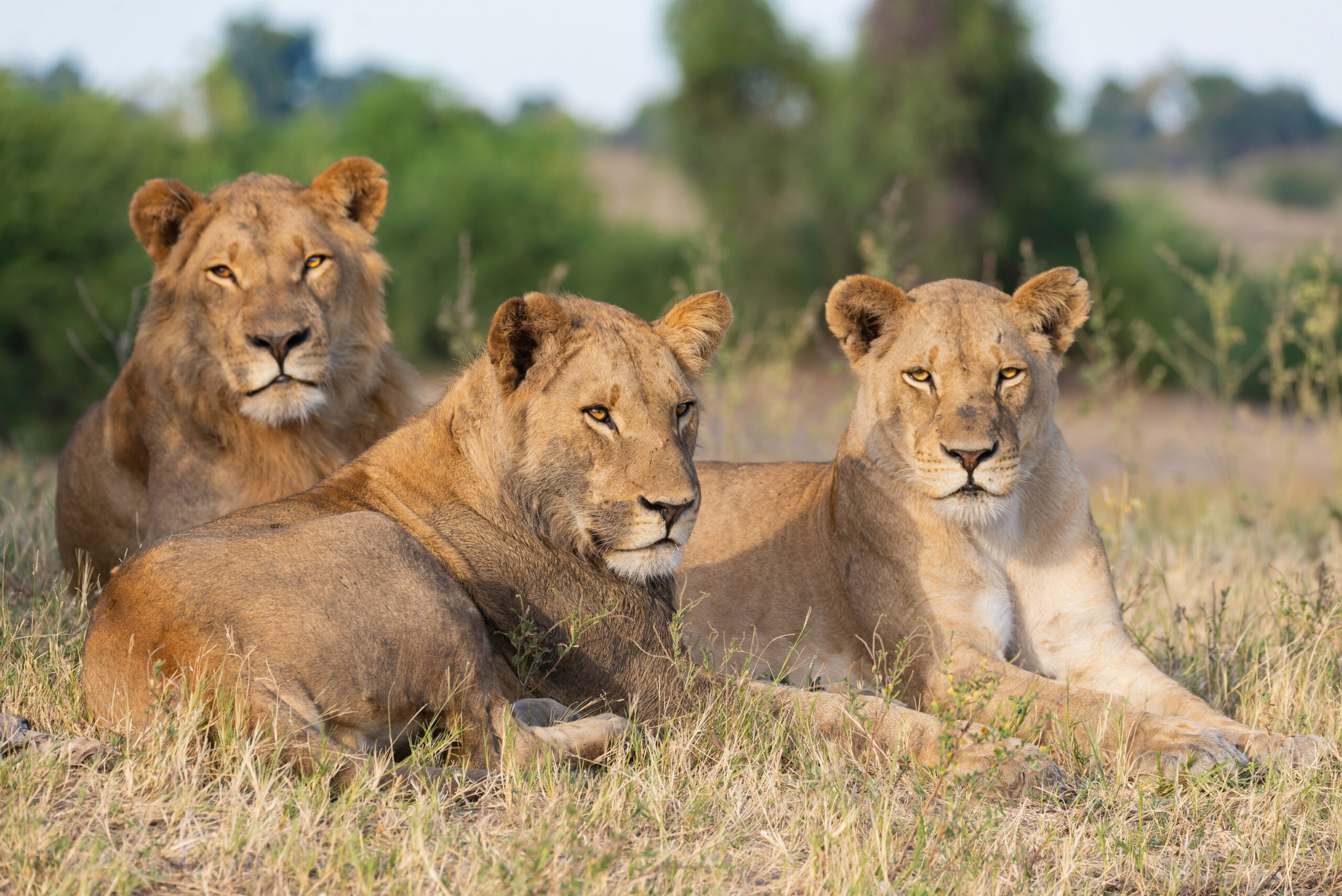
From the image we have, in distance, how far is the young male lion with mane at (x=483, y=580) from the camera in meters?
2.81

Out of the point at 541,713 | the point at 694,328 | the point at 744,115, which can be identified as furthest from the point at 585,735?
the point at 744,115

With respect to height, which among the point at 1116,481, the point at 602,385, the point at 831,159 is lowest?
the point at 1116,481

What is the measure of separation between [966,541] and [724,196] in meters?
19.2

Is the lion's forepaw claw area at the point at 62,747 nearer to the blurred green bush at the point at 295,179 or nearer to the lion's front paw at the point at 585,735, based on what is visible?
the lion's front paw at the point at 585,735

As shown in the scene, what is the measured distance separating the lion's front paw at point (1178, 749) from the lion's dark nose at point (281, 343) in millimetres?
2832

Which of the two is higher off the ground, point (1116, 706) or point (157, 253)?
point (157, 253)

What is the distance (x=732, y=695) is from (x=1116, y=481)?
6.07 metres

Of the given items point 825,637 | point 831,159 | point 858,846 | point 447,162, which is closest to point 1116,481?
point 825,637

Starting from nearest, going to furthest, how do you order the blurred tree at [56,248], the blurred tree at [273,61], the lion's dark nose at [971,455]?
the lion's dark nose at [971,455] → the blurred tree at [56,248] → the blurred tree at [273,61]

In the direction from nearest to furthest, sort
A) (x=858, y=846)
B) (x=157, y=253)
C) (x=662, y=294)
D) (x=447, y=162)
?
(x=858, y=846) → (x=157, y=253) → (x=662, y=294) → (x=447, y=162)

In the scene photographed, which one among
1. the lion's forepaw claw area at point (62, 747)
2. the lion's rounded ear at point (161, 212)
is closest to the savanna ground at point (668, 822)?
the lion's forepaw claw area at point (62, 747)

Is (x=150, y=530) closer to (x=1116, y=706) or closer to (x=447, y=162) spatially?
(x=1116, y=706)

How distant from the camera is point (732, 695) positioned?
3537 mm

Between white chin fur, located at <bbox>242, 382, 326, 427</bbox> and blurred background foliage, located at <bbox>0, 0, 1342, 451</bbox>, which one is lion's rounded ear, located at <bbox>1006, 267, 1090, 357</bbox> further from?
blurred background foliage, located at <bbox>0, 0, 1342, 451</bbox>
